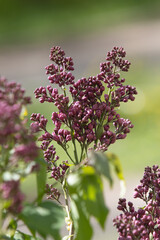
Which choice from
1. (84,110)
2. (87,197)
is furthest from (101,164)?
(84,110)

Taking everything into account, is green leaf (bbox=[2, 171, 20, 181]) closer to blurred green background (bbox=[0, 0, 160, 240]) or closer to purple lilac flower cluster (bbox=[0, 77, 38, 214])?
purple lilac flower cluster (bbox=[0, 77, 38, 214])

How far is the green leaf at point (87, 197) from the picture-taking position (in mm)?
666

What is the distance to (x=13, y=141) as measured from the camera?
0.65 m

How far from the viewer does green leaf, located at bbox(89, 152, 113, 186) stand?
2.14 ft

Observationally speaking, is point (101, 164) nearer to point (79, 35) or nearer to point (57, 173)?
point (57, 173)

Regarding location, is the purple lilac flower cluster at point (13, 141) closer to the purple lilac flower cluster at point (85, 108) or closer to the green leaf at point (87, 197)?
the green leaf at point (87, 197)

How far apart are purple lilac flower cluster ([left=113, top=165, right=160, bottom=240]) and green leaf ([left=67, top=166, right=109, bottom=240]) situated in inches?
4.8

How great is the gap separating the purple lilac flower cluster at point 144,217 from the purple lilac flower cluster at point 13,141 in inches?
8.4

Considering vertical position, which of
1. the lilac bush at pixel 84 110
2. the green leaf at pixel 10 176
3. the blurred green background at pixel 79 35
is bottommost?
the green leaf at pixel 10 176

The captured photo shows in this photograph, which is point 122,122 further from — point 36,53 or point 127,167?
point 36,53

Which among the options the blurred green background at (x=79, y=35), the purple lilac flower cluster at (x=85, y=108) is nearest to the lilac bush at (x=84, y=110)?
the purple lilac flower cluster at (x=85, y=108)

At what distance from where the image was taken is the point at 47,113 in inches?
225

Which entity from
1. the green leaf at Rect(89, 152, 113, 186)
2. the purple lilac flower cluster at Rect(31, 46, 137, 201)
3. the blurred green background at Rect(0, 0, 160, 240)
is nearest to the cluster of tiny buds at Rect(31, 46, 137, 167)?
the purple lilac flower cluster at Rect(31, 46, 137, 201)

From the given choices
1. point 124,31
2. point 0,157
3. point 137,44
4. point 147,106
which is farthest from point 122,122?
point 124,31
